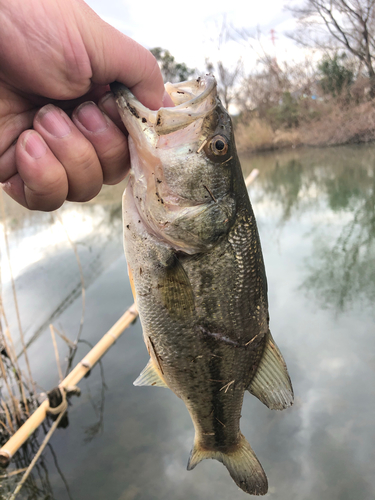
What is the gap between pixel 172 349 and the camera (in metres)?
1.39

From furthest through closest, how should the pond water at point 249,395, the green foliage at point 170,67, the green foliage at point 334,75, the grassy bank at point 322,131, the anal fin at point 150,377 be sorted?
the green foliage at point 170,67, the green foliage at point 334,75, the grassy bank at point 322,131, the pond water at point 249,395, the anal fin at point 150,377

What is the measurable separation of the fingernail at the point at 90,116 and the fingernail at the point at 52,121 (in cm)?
7

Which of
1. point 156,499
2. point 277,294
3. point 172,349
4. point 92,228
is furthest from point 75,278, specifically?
point 172,349

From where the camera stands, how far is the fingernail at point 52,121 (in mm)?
1210

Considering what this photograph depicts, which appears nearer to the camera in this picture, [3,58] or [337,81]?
[3,58]

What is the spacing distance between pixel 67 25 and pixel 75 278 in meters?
5.81

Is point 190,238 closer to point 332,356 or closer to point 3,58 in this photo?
point 3,58

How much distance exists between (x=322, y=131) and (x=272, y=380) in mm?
17011

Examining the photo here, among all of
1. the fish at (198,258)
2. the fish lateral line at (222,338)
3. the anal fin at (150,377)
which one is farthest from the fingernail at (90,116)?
A: the anal fin at (150,377)

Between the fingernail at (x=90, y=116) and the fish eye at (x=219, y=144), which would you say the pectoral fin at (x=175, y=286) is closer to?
the fish eye at (x=219, y=144)

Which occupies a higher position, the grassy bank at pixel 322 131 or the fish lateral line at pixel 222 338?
the fish lateral line at pixel 222 338

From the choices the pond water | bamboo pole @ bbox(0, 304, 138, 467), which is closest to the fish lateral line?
the pond water

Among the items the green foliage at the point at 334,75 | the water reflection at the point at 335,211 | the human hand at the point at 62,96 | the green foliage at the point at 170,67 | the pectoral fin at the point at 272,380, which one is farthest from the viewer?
the green foliage at the point at 170,67

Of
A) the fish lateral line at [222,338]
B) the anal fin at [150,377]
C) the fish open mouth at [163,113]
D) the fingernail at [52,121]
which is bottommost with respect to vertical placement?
the anal fin at [150,377]
